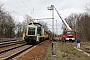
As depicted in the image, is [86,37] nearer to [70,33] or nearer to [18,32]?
[70,33]

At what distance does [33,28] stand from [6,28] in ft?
140

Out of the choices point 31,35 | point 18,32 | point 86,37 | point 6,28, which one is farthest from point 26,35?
point 18,32

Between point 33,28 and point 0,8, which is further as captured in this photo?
point 0,8

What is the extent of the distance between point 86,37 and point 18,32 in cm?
4233

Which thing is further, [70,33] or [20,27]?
[20,27]

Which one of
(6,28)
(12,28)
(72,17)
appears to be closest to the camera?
(6,28)

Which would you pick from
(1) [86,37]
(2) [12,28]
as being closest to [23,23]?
(2) [12,28]

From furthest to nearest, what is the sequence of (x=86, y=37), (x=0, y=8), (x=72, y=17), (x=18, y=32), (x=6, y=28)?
(x=72, y=17)
(x=18, y=32)
(x=6, y=28)
(x=0, y=8)
(x=86, y=37)

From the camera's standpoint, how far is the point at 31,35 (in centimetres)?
3256

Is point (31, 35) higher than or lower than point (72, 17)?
lower

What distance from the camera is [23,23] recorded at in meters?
91.8

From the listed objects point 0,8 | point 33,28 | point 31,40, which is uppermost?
point 0,8

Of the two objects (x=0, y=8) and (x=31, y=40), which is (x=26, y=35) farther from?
(x=0, y=8)

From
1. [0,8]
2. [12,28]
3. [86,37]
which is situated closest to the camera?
[86,37]
